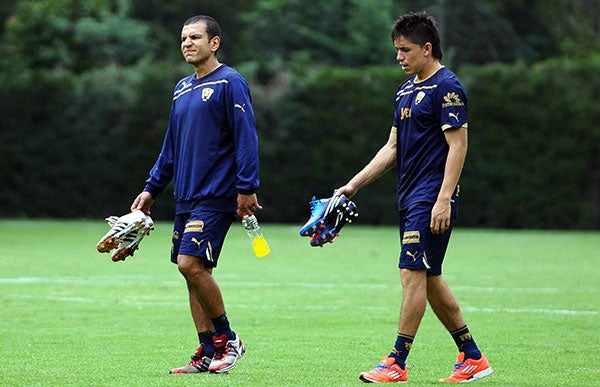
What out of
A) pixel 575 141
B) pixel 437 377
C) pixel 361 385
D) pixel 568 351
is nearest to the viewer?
pixel 361 385

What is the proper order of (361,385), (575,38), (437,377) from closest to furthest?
1. (361,385)
2. (437,377)
3. (575,38)

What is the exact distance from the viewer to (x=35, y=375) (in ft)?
27.0

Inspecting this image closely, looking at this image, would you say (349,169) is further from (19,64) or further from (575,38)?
(575,38)

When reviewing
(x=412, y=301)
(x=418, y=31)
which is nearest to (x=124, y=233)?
(x=412, y=301)

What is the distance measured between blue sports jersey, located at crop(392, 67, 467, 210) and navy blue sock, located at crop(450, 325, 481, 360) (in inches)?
37.1

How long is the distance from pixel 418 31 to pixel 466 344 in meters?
2.13

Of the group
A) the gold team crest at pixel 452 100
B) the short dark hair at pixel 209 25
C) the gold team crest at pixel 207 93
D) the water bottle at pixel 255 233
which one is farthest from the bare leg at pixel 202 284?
the gold team crest at pixel 452 100

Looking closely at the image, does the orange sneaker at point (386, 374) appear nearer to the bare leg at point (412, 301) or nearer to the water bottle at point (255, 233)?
the bare leg at point (412, 301)

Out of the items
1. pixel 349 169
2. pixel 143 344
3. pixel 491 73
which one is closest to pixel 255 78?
pixel 349 169

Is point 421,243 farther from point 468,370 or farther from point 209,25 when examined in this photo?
point 209,25

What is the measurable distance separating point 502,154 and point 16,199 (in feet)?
43.4

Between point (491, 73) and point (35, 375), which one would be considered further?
point (491, 73)

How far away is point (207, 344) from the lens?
28.4 feet

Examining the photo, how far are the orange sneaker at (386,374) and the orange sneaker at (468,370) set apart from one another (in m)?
0.42
